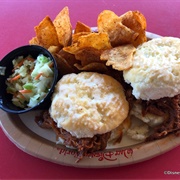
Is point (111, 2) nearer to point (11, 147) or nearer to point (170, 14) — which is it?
point (170, 14)

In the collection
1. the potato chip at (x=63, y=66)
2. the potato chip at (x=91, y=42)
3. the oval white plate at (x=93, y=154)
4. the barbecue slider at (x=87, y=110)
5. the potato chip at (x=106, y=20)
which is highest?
the potato chip at (x=106, y=20)

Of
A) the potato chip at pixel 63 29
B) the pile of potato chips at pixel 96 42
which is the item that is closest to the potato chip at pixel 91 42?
the pile of potato chips at pixel 96 42

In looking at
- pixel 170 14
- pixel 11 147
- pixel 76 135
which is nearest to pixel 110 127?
pixel 76 135

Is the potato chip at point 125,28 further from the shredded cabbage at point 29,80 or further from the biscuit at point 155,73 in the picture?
the shredded cabbage at point 29,80

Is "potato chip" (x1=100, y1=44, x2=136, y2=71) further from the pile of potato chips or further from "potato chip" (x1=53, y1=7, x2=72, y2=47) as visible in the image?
"potato chip" (x1=53, y1=7, x2=72, y2=47)

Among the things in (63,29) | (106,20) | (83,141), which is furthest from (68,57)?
(83,141)

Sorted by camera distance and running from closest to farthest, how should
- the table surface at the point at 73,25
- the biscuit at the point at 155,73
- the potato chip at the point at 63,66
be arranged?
1. the biscuit at the point at 155,73
2. the table surface at the point at 73,25
3. the potato chip at the point at 63,66

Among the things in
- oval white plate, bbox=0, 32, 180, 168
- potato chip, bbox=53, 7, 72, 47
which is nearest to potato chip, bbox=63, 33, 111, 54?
potato chip, bbox=53, 7, 72, 47
